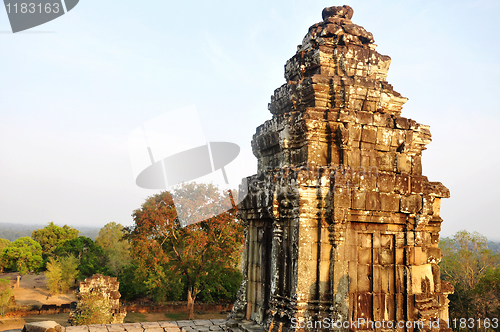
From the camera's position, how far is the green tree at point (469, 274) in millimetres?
17703

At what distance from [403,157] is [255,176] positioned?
9.18 ft

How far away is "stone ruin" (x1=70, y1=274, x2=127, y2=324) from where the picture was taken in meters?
15.4

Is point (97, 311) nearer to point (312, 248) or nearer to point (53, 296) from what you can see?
point (312, 248)

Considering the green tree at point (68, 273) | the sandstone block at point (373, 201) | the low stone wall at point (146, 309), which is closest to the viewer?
the sandstone block at point (373, 201)

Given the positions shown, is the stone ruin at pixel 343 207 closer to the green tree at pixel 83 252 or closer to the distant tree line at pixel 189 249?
the distant tree line at pixel 189 249

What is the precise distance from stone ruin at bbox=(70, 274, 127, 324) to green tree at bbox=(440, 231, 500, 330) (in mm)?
16032

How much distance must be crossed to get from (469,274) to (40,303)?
104ft

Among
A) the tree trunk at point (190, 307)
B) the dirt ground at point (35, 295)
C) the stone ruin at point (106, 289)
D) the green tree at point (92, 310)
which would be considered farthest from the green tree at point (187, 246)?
the dirt ground at point (35, 295)

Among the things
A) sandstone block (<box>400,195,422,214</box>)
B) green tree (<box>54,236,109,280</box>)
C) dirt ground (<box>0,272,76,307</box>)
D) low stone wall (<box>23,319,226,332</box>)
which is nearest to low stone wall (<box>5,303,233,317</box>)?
dirt ground (<box>0,272,76,307</box>)

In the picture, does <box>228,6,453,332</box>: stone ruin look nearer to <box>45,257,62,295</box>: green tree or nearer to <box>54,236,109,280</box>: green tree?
<box>45,257,62,295</box>: green tree

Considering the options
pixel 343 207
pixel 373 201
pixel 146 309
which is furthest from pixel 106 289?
pixel 373 201

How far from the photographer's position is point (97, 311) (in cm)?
1495

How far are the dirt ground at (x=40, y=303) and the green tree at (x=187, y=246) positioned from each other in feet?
5.58

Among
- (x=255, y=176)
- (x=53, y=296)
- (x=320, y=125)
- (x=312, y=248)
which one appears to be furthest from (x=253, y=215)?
(x=53, y=296)
